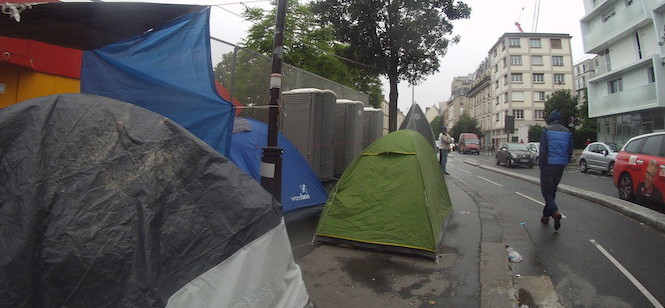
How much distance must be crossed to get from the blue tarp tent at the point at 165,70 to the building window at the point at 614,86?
31.2 metres

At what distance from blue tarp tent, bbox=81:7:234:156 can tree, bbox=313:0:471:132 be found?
1002 cm

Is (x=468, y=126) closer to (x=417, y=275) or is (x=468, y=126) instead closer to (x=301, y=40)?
(x=301, y=40)

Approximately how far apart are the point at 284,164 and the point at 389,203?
169 cm

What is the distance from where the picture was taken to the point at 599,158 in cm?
1488

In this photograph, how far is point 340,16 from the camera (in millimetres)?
13242

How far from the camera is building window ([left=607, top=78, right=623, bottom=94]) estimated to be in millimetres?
25703

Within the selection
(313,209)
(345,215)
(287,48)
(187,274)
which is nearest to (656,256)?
(345,215)

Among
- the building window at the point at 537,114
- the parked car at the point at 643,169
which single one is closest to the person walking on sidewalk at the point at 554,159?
the parked car at the point at 643,169

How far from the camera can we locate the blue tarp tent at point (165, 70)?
11.1 feet

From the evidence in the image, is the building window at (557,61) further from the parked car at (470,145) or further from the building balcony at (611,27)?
the building balcony at (611,27)

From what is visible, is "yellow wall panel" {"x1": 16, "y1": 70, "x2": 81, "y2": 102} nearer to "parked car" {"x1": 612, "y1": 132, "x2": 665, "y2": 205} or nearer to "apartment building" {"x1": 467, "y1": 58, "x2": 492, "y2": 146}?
"parked car" {"x1": 612, "y1": 132, "x2": 665, "y2": 205}

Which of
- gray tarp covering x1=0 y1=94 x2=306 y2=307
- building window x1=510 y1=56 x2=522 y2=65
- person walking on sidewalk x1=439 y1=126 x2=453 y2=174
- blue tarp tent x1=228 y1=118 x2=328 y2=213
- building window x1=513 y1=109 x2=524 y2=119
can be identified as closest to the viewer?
gray tarp covering x1=0 y1=94 x2=306 y2=307

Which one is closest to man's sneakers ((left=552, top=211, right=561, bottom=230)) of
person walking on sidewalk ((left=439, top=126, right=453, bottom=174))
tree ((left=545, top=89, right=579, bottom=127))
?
person walking on sidewalk ((left=439, top=126, right=453, bottom=174))

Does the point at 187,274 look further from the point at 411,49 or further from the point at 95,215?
the point at 411,49
